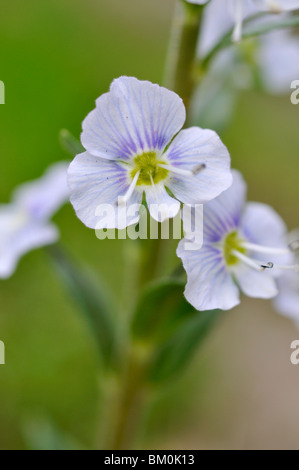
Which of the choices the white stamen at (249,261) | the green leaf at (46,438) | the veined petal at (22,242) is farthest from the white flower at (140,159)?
the green leaf at (46,438)

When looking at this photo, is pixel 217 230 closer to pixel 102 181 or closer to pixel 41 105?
pixel 102 181

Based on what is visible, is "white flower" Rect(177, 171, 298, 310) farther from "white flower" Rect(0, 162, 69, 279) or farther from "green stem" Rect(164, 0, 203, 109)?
"white flower" Rect(0, 162, 69, 279)

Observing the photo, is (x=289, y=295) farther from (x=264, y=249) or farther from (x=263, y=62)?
(x=263, y=62)

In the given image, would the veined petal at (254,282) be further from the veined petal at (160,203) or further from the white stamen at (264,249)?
the veined petal at (160,203)

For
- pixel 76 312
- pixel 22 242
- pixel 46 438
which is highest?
pixel 22 242

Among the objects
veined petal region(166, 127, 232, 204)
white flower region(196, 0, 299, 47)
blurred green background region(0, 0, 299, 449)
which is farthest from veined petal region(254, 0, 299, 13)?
blurred green background region(0, 0, 299, 449)

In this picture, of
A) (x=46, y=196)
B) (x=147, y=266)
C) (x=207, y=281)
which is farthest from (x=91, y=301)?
(x=207, y=281)
